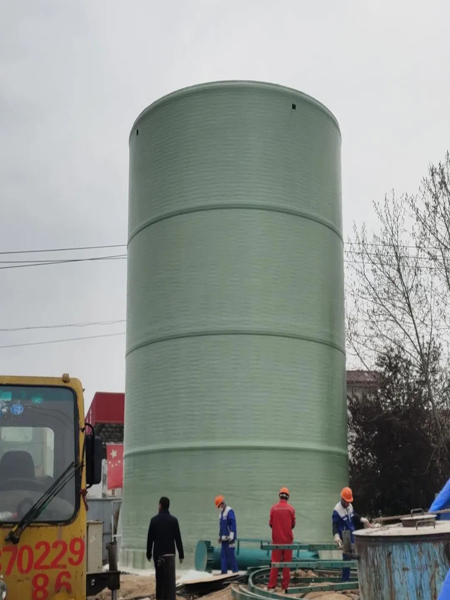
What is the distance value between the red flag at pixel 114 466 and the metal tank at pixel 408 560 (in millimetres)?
21327

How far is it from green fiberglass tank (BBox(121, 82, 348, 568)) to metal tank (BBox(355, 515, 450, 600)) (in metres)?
9.90

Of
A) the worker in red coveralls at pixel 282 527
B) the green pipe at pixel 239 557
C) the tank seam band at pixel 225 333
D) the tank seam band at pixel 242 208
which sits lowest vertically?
the green pipe at pixel 239 557

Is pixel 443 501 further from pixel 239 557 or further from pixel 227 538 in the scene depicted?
pixel 239 557

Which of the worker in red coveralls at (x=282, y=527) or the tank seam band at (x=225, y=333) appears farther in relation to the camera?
the tank seam band at (x=225, y=333)

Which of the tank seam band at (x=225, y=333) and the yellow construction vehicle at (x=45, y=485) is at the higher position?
the tank seam band at (x=225, y=333)

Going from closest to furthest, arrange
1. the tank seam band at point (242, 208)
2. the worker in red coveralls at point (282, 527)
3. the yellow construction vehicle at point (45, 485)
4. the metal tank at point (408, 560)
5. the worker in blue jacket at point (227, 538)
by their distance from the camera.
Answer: the yellow construction vehicle at point (45, 485) < the metal tank at point (408, 560) < the worker in red coveralls at point (282, 527) < the worker in blue jacket at point (227, 538) < the tank seam band at point (242, 208)

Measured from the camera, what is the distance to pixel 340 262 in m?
Answer: 20.0

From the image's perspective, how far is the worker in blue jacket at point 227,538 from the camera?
13.8 meters

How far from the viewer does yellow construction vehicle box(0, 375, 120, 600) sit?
6.34 meters

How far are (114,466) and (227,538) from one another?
1492 cm

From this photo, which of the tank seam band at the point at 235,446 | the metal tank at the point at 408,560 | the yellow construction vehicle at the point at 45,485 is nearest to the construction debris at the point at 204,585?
the tank seam band at the point at 235,446

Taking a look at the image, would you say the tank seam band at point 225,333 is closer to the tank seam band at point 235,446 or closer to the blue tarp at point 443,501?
the tank seam band at point 235,446

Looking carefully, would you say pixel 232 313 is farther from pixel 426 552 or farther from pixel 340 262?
pixel 426 552

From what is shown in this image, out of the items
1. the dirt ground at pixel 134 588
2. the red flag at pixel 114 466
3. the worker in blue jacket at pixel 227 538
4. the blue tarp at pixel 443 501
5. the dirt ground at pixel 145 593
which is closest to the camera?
the blue tarp at pixel 443 501
